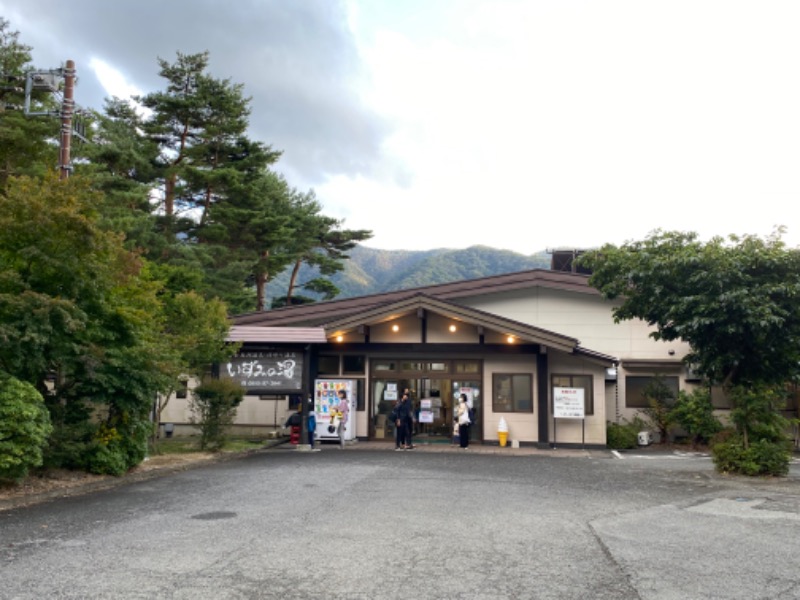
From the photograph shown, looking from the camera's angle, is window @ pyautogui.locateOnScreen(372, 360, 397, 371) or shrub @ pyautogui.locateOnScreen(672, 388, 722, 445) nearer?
shrub @ pyautogui.locateOnScreen(672, 388, 722, 445)

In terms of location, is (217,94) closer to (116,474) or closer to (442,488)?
(116,474)

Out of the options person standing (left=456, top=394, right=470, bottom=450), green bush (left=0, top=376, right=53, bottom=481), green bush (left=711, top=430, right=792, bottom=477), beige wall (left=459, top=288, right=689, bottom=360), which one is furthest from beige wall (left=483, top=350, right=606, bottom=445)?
green bush (left=0, top=376, right=53, bottom=481)

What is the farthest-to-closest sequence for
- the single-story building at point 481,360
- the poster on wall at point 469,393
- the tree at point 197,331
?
the poster on wall at point 469,393 < the single-story building at point 481,360 < the tree at point 197,331

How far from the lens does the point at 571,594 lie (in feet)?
16.5

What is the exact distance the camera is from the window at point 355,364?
64.5 ft

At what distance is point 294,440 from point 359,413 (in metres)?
2.29

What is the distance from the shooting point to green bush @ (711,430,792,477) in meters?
12.1

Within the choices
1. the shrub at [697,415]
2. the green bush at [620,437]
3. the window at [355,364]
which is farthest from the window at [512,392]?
the shrub at [697,415]

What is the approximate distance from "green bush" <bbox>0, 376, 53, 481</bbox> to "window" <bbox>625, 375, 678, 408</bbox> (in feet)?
56.2

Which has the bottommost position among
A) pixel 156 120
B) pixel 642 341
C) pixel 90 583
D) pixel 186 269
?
pixel 90 583

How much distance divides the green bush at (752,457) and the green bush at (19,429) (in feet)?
39.2

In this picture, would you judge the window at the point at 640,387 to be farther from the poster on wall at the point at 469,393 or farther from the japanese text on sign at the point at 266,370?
the japanese text on sign at the point at 266,370

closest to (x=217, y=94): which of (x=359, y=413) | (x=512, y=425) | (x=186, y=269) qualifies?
(x=186, y=269)

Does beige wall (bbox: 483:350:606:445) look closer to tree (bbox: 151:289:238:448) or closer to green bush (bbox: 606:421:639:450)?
green bush (bbox: 606:421:639:450)
